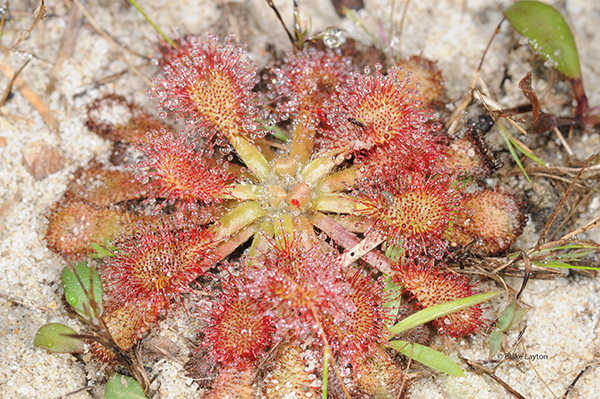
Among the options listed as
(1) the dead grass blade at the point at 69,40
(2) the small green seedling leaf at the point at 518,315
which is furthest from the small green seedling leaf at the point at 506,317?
(1) the dead grass blade at the point at 69,40

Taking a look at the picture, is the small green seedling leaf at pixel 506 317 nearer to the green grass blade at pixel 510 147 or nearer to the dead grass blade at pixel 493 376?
the dead grass blade at pixel 493 376

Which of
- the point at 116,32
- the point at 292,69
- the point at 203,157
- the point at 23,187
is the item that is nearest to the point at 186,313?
the point at 203,157

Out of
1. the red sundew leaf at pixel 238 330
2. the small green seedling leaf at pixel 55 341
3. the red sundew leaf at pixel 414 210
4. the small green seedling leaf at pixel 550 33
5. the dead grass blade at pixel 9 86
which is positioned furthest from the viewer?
the small green seedling leaf at pixel 550 33

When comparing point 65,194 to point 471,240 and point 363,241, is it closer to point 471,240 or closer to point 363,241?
point 363,241

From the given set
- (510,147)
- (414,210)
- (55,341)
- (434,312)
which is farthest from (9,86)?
(510,147)

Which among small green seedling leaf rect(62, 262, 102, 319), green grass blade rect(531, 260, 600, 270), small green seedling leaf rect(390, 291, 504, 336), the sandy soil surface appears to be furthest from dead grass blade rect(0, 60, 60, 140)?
Result: green grass blade rect(531, 260, 600, 270)

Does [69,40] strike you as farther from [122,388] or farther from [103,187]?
[122,388]
